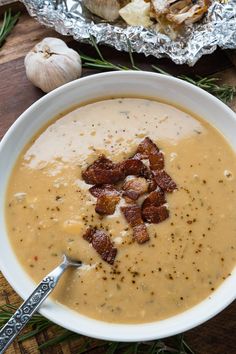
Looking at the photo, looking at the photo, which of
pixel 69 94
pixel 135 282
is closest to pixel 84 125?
pixel 69 94

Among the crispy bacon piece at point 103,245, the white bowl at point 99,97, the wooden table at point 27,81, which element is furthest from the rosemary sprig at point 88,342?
the crispy bacon piece at point 103,245

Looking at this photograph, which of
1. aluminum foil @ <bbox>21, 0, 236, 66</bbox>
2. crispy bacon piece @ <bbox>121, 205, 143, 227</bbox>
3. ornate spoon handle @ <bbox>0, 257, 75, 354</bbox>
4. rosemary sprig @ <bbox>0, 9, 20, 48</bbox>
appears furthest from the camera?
rosemary sprig @ <bbox>0, 9, 20, 48</bbox>

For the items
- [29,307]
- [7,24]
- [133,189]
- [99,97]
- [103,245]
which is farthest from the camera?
[7,24]

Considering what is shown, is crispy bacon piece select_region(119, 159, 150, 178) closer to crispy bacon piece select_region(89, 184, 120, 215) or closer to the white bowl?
crispy bacon piece select_region(89, 184, 120, 215)

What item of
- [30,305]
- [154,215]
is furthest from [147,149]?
[30,305]

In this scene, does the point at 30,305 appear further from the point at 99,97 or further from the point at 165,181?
the point at 99,97

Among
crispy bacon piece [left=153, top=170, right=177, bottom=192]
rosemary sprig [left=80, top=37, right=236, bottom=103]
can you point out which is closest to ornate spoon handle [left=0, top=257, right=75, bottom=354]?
crispy bacon piece [left=153, top=170, right=177, bottom=192]
